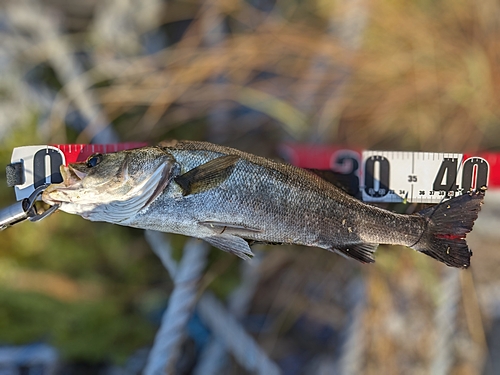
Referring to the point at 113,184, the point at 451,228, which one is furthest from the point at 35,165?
the point at 451,228

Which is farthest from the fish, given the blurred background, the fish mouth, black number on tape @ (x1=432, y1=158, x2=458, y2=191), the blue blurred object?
the blue blurred object

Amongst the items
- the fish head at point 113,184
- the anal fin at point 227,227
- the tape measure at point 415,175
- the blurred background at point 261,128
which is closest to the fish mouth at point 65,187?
the fish head at point 113,184

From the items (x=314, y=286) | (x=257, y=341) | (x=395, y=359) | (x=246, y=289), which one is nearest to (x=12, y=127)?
(x=246, y=289)

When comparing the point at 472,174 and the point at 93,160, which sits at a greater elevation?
the point at 472,174

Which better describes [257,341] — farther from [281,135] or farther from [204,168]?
[204,168]

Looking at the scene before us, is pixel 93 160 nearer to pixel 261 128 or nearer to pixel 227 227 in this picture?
pixel 227 227

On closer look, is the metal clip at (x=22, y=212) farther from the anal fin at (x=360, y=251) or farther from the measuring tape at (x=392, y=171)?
the anal fin at (x=360, y=251)

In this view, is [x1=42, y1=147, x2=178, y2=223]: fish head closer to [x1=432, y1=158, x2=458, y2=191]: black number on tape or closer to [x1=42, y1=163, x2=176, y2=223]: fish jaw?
[x1=42, y1=163, x2=176, y2=223]: fish jaw
